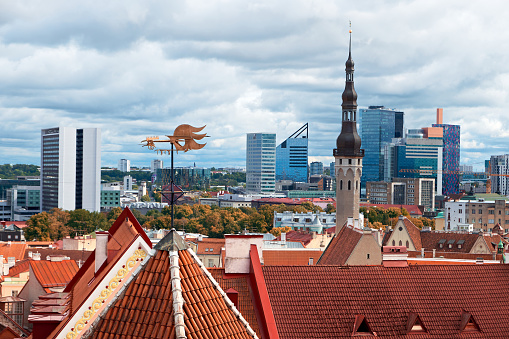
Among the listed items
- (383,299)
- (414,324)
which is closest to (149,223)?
(383,299)

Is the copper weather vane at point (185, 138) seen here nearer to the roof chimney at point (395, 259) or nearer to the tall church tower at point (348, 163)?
the roof chimney at point (395, 259)

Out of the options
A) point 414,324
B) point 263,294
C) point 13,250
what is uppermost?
point 263,294

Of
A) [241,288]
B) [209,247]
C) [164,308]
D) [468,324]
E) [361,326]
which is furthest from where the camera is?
[209,247]

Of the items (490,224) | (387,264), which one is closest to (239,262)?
(387,264)

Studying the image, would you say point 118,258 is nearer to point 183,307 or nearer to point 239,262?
point 183,307

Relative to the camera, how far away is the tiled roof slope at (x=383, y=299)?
25953 millimetres

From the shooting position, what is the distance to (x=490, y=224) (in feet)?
607

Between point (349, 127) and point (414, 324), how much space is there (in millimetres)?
95005

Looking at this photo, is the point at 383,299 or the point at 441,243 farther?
the point at 441,243

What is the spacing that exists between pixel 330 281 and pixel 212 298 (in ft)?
51.6

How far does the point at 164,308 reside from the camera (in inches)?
449

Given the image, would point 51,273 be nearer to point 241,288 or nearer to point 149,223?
point 241,288

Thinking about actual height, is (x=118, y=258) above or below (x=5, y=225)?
above

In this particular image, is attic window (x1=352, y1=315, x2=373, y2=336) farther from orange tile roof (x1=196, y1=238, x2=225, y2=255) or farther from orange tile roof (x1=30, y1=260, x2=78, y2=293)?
orange tile roof (x1=196, y1=238, x2=225, y2=255)
